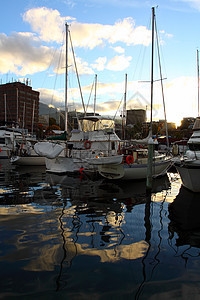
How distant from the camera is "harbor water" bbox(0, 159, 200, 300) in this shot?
3902mm

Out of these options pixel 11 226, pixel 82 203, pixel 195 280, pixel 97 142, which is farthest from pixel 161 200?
pixel 97 142

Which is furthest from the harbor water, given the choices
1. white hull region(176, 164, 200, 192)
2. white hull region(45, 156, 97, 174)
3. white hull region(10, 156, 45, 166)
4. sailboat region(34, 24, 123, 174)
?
white hull region(10, 156, 45, 166)

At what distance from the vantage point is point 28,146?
28.8 meters

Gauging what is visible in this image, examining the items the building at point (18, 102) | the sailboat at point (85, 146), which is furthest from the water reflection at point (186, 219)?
the building at point (18, 102)

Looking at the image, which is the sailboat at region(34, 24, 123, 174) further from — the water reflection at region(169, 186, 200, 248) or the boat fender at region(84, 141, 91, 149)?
the water reflection at region(169, 186, 200, 248)

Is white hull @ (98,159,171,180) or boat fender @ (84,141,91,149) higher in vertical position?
boat fender @ (84,141,91,149)

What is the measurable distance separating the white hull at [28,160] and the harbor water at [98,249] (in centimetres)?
1674

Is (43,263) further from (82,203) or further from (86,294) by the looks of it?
(82,203)

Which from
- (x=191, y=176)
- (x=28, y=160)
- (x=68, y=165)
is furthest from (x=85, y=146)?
(x=191, y=176)

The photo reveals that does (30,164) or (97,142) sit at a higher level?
(97,142)

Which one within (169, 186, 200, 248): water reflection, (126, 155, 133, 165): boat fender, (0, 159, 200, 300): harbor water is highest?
(126, 155, 133, 165): boat fender

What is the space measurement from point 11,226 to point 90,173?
1204cm

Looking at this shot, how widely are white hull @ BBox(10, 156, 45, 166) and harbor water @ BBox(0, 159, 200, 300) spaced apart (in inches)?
659

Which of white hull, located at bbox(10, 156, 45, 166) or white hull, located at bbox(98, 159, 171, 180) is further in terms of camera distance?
white hull, located at bbox(10, 156, 45, 166)
